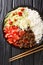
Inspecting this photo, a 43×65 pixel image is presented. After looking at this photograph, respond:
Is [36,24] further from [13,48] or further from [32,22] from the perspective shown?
[13,48]

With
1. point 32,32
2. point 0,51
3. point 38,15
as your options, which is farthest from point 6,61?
point 38,15

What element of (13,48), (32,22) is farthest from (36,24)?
(13,48)

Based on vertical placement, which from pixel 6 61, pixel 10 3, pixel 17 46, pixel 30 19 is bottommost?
pixel 6 61

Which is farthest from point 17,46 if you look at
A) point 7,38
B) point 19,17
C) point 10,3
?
point 10,3

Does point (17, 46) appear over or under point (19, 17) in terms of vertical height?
under

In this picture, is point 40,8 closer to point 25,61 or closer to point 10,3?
point 10,3

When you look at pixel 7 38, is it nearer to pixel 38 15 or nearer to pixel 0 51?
pixel 0 51
